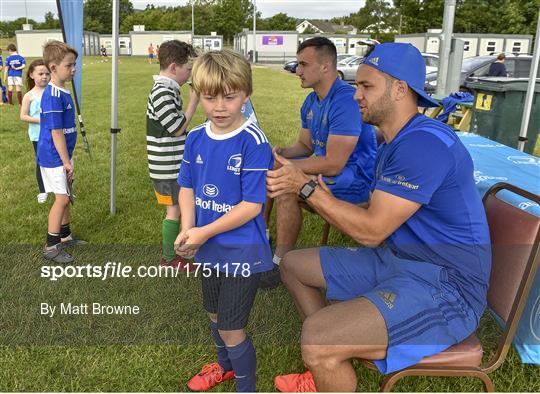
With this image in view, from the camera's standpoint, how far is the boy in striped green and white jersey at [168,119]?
11.1 feet

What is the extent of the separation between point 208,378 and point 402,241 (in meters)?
1.27

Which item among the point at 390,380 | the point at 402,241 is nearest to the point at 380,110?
the point at 402,241

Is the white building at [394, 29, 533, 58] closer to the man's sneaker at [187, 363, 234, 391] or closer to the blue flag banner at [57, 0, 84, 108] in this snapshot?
the blue flag banner at [57, 0, 84, 108]

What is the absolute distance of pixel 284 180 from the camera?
1987 mm

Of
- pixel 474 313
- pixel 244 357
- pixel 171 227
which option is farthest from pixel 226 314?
pixel 171 227

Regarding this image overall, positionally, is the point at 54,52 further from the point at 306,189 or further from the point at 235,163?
the point at 306,189

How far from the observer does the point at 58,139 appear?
11.5 ft

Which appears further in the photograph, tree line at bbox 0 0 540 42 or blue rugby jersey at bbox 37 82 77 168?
tree line at bbox 0 0 540 42

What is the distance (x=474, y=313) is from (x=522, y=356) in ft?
2.17

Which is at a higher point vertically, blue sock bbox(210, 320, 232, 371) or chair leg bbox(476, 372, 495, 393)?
chair leg bbox(476, 372, 495, 393)

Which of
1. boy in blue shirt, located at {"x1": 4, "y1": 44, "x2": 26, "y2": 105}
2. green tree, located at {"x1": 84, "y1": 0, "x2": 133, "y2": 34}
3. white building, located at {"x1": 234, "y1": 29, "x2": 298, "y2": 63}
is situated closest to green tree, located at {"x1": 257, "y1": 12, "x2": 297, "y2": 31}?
white building, located at {"x1": 234, "y1": 29, "x2": 298, "y2": 63}

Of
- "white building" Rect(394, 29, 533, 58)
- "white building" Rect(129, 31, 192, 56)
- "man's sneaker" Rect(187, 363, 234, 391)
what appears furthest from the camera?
"white building" Rect(129, 31, 192, 56)

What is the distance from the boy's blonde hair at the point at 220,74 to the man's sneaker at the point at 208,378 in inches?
58.2

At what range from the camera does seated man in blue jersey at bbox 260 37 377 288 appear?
328 centimetres
